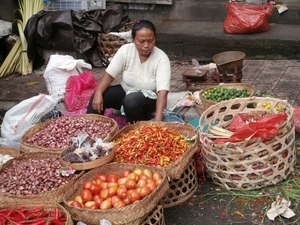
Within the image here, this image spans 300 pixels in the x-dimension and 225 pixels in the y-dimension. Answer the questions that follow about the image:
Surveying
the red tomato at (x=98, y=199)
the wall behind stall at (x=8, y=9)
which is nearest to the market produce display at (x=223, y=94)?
the red tomato at (x=98, y=199)

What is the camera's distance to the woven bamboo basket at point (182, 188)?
3.58 metres

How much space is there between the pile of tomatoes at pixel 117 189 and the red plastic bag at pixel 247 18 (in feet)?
13.1

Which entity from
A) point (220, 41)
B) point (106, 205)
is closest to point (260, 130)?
point (106, 205)

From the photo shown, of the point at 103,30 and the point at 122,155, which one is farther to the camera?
the point at 103,30

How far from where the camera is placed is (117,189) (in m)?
3.20

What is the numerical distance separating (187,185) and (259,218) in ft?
2.00

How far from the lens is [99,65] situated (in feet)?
23.5

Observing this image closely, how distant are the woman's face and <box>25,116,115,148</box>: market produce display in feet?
2.56

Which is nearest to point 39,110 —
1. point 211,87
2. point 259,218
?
point 211,87

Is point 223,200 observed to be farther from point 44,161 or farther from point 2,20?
point 2,20

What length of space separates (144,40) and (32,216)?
202 centimetres

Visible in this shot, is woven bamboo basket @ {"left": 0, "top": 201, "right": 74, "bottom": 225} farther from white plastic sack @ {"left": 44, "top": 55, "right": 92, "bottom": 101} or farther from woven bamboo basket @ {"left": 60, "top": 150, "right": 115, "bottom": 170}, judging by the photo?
white plastic sack @ {"left": 44, "top": 55, "right": 92, "bottom": 101}

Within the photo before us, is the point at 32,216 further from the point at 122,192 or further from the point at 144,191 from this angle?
the point at 144,191

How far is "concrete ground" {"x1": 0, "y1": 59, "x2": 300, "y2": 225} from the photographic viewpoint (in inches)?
135
